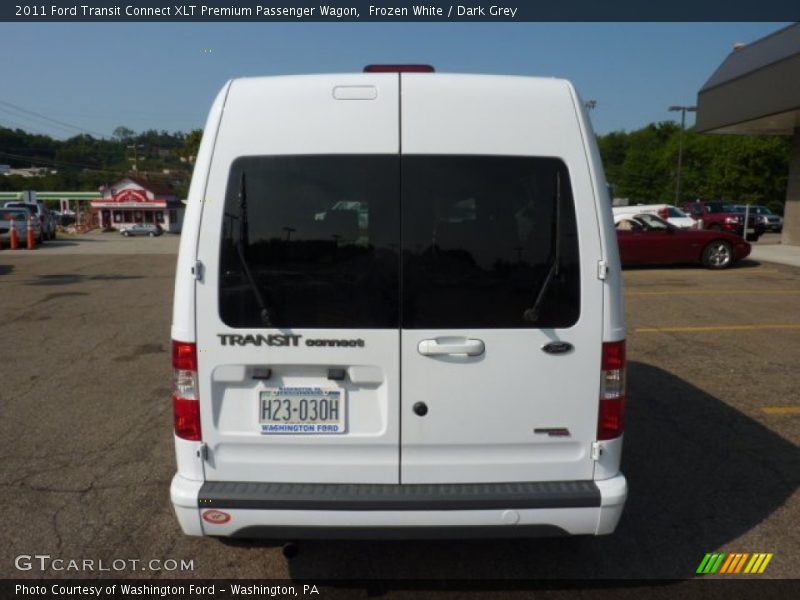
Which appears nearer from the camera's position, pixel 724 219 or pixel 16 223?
pixel 16 223

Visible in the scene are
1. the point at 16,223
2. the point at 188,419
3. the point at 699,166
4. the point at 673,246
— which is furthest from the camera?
the point at 699,166

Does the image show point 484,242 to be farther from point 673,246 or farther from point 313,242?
point 673,246

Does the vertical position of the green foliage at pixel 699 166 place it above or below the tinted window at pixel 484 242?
above

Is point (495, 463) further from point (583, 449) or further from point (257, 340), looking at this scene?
point (257, 340)

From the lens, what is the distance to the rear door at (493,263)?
2.65 m

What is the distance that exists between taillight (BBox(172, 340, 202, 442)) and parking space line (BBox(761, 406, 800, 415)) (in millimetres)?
4939

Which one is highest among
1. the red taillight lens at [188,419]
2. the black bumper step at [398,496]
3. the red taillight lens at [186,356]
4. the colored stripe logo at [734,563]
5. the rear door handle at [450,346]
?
the rear door handle at [450,346]

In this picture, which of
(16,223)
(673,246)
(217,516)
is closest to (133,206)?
(16,223)

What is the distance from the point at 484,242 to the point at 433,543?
1.72 m

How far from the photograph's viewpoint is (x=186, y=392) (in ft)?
8.93

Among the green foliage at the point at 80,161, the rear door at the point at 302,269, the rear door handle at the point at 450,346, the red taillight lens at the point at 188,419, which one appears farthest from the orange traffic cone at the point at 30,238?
the green foliage at the point at 80,161

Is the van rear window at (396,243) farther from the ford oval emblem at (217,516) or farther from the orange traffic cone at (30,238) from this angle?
the orange traffic cone at (30,238)

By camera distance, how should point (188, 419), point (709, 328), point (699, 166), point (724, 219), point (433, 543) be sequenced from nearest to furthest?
point (188, 419) → point (433, 543) → point (709, 328) → point (724, 219) → point (699, 166)

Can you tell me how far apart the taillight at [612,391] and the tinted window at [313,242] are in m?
0.94
